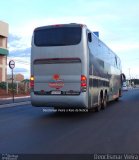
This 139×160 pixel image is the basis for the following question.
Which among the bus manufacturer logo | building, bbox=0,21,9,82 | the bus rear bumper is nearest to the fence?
building, bbox=0,21,9,82

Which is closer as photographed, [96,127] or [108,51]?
[96,127]

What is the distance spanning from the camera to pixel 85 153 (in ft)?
27.0

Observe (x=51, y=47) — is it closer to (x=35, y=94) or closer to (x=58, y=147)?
(x=35, y=94)

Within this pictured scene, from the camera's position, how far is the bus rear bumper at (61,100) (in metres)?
15.2

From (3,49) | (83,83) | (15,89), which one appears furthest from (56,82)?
(3,49)

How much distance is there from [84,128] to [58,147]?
3630 mm

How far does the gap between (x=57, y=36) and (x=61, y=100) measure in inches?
108

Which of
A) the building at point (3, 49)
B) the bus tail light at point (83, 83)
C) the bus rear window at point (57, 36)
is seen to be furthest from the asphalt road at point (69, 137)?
the building at point (3, 49)

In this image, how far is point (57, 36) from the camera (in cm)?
1578

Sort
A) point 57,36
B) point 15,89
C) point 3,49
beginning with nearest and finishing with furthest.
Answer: point 57,36 < point 15,89 < point 3,49

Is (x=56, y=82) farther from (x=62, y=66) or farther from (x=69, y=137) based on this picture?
(x=69, y=137)

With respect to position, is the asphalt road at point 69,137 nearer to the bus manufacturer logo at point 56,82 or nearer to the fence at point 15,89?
the bus manufacturer logo at point 56,82

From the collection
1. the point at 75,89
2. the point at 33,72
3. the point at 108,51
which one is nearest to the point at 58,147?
the point at 75,89

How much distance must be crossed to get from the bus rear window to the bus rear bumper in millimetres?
2227
